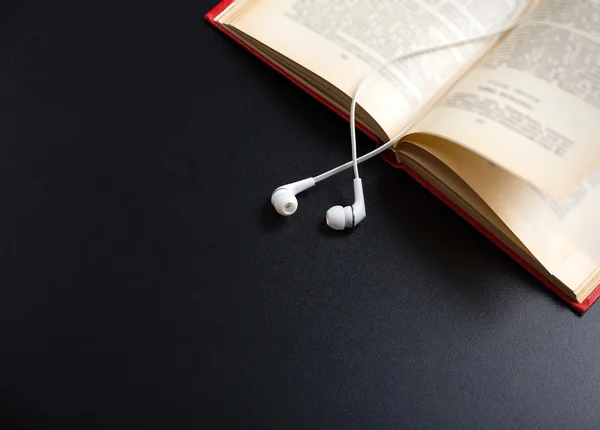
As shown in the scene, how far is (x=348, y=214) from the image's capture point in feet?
1.97

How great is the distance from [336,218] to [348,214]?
12 millimetres

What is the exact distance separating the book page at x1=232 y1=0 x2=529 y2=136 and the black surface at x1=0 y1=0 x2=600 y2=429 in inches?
1.7

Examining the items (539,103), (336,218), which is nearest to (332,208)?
(336,218)

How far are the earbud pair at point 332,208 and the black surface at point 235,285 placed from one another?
13 mm

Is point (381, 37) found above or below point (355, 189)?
above

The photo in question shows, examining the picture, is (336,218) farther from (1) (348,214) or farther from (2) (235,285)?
(2) (235,285)

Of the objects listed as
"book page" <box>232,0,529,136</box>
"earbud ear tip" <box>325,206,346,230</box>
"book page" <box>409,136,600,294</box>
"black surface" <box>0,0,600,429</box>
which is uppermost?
"book page" <box>232,0,529,136</box>

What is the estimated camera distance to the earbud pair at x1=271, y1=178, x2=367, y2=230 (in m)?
0.60

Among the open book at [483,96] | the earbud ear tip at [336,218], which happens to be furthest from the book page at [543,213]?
the earbud ear tip at [336,218]

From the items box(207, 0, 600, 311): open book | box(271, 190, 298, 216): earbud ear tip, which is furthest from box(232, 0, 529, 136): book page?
box(271, 190, 298, 216): earbud ear tip

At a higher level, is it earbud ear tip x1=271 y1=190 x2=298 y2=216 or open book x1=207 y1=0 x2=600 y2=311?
open book x1=207 y1=0 x2=600 y2=311

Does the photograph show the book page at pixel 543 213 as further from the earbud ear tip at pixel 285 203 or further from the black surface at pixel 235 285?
the earbud ear tip at pixel 285 203

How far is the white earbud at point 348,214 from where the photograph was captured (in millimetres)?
601

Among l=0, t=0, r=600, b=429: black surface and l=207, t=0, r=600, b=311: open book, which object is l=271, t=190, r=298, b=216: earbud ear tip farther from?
l=207, t=0, r=600, b=311: open book
